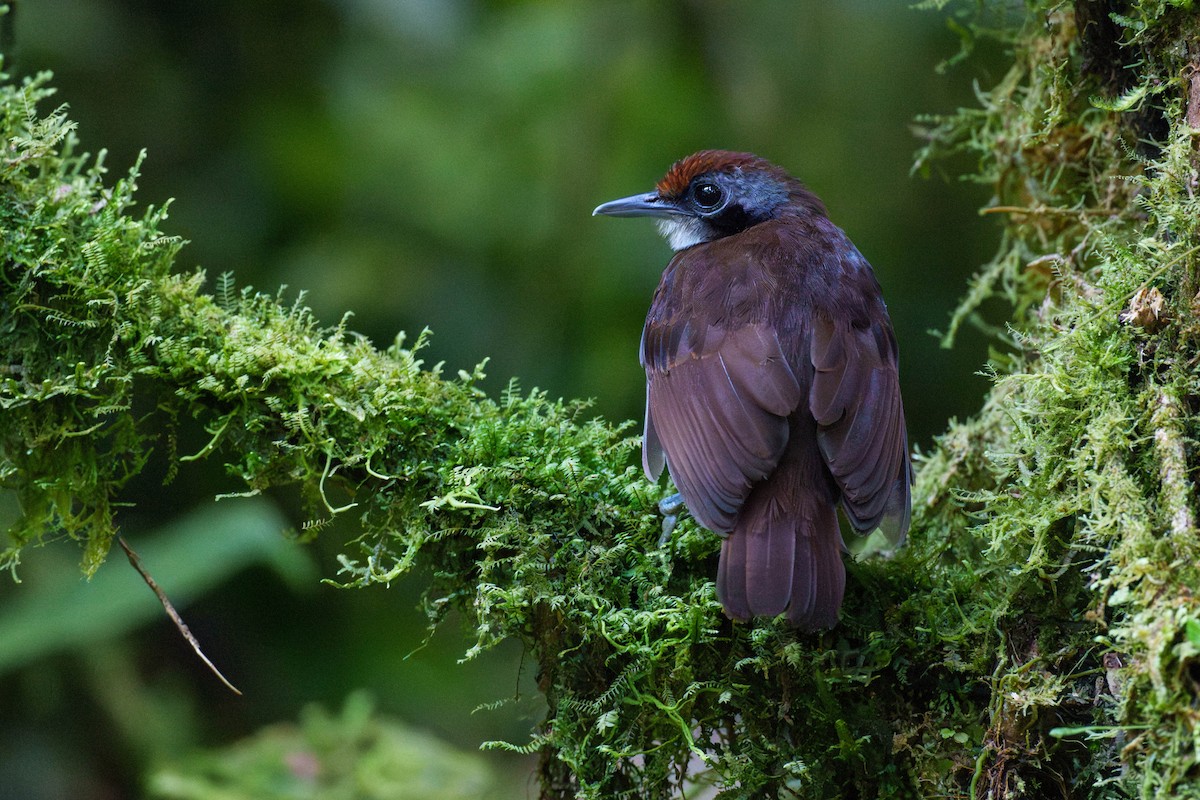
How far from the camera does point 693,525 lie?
2.60 meters

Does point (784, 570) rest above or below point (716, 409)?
below

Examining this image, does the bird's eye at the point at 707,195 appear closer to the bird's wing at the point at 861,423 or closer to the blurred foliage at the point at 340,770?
the bird's wing at the point at 861,423

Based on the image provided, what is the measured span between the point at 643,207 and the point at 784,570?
197 cm

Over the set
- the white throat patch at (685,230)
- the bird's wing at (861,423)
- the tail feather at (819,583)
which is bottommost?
the tail feather at (819,583)

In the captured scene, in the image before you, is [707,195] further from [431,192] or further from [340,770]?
[340,770]

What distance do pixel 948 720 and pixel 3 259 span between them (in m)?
2.44

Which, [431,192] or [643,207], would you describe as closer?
[643,207]

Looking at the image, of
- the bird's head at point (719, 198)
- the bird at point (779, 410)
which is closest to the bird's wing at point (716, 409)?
the bird at point (779, 410)

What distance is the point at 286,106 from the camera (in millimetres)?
5574

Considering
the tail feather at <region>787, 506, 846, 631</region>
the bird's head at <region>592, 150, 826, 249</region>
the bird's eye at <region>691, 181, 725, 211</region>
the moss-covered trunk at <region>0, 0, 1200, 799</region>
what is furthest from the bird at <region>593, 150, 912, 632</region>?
the bird's eye at <region>691, 181, 725, 211</region>

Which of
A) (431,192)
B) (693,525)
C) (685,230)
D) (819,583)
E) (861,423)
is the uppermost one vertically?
(431,192)

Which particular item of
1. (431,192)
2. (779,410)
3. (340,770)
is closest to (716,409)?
(779,410)

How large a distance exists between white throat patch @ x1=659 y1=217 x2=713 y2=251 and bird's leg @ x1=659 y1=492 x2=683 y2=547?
152 centimetres

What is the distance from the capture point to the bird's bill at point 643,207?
3.94 m
